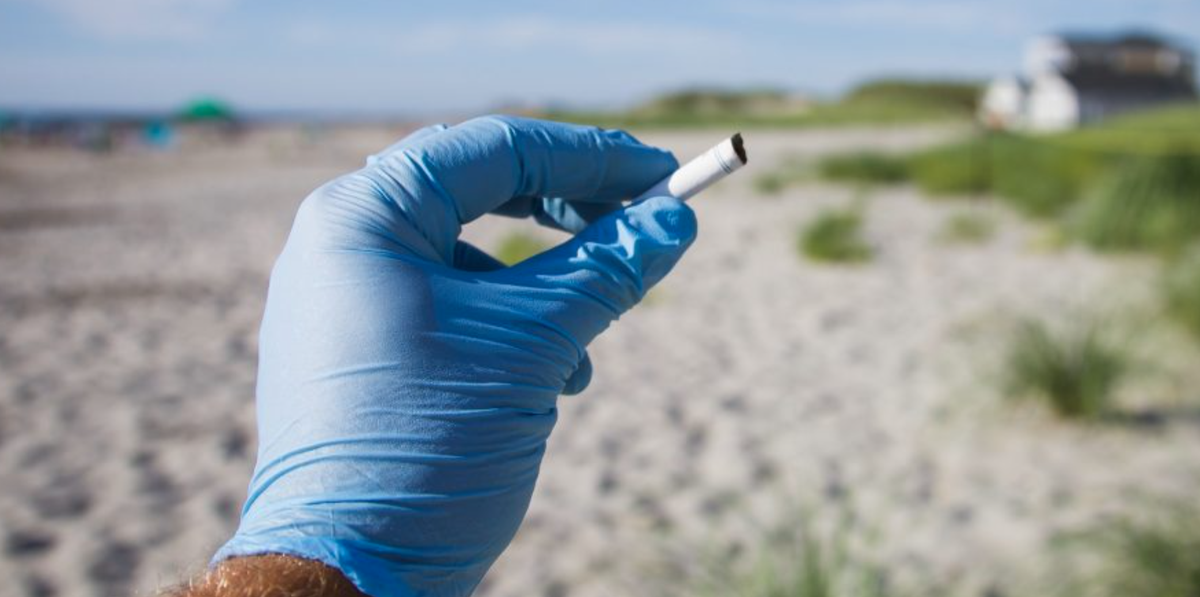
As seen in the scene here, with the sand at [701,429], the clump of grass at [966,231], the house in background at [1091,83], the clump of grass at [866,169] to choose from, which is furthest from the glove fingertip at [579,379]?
the house in background at [1091,83]

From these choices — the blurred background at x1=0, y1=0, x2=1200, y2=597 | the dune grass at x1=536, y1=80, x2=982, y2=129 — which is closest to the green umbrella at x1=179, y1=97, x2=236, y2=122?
the dune grass at x1=536, y1=80, x2=982, y2=129

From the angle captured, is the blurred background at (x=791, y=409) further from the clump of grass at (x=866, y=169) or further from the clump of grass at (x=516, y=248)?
the clump of grass at (x=866, y=169)

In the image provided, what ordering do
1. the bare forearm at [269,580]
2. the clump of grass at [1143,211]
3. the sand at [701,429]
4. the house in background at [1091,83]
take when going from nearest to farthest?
1. the bare forearm at [269,580]
2. the sand at [701,429]
3. the clump of grass at [1143,211]
4. the house in background at [1091,83]

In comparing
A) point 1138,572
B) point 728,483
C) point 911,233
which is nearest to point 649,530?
point 728,483

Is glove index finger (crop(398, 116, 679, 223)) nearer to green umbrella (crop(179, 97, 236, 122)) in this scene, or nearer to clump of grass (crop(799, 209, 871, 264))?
clump of grass (crop(799, 209, 871, 264))

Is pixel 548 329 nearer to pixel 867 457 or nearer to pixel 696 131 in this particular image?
pixel 867 457

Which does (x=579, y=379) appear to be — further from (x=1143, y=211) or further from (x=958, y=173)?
(x=958, y=173)
